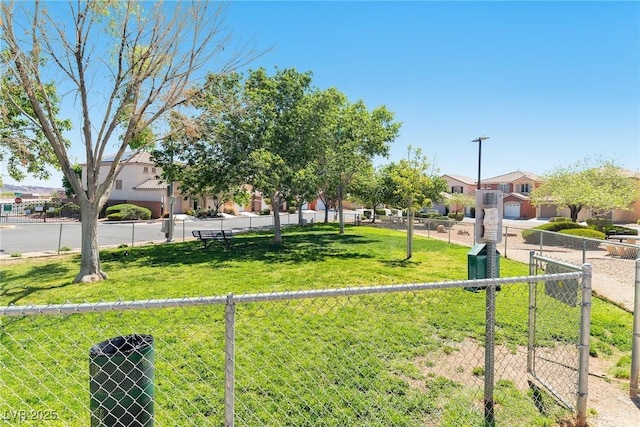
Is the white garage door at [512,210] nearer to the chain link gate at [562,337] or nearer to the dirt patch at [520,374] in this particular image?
the chain link gate at [562,337]

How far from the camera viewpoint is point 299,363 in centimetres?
502

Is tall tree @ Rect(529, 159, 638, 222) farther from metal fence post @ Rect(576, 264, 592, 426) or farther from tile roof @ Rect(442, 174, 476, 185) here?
tile roof @ Rect(442, 174, 476, 185)

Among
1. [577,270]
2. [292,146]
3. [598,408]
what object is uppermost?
[292,146]

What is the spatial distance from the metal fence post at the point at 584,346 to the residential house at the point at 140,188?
40.9m

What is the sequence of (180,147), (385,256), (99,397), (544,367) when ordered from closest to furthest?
(99,397)
(544,367)
(385,256)
(180,147)

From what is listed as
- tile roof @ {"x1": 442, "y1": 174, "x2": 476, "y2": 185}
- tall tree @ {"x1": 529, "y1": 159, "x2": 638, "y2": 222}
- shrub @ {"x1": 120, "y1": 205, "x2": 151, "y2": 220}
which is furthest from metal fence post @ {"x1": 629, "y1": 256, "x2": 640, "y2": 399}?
tile roof @ {"x1": 442, "y1": 174, "x2": 476, "y2": 185}

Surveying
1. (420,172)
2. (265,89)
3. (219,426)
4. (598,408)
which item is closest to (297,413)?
(219,426)

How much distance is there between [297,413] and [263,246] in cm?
1420

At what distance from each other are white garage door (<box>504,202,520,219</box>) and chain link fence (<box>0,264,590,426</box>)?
170 feet

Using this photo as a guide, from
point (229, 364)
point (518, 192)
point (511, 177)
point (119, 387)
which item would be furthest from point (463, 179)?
point (119, 387)

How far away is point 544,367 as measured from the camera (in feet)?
17.0

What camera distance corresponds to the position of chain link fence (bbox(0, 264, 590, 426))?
3068 mm

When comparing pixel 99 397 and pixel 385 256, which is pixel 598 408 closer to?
pixel 99 397

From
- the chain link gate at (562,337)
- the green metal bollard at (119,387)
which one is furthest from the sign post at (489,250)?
the green metal bollard at (119,387)
